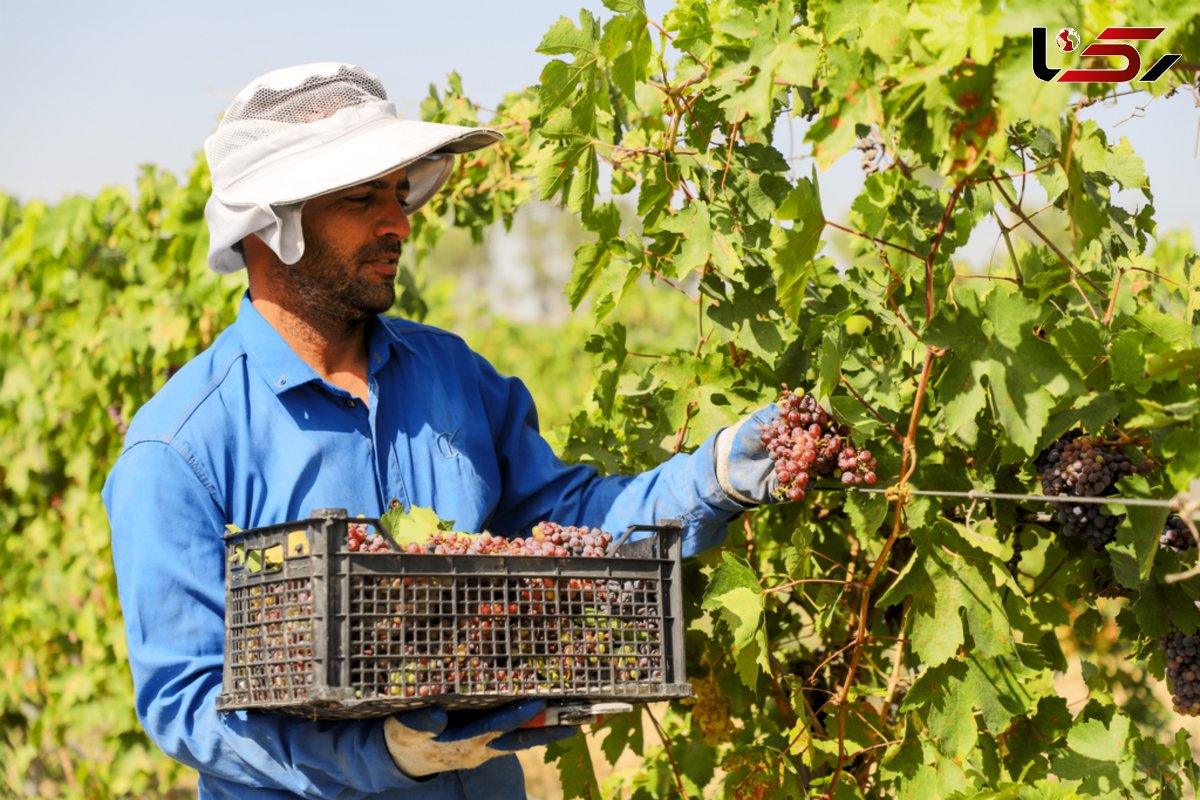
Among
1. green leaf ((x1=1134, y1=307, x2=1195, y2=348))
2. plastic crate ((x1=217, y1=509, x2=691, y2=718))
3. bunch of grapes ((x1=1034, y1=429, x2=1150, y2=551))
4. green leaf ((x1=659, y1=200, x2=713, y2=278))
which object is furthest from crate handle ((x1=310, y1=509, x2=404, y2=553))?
green leaf ((x1=1134, y1=307, x2=1195, y2=348))

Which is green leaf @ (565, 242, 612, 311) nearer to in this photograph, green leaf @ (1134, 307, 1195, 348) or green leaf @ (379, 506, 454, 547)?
green leaf @ (379, 506, 454, 547)

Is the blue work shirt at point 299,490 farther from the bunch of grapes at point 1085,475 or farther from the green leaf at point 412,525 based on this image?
the bunch of grapes at point 1085,475

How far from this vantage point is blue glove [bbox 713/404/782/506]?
108 inches

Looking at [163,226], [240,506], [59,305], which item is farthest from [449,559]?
→ [59,305]

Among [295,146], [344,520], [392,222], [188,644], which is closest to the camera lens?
[344,520]

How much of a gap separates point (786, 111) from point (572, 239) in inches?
2315

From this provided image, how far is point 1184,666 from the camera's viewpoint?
2.66m

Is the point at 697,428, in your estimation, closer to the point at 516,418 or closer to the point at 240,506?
the point at 516,418

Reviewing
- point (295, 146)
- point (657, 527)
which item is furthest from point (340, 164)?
point (657, 527)

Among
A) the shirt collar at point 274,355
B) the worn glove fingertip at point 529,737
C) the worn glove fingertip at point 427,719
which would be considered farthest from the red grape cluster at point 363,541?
the shirt collar at point 274,355

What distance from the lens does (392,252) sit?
3.01 meters

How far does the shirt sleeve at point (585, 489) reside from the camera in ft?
9.40

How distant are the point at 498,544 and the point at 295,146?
0.94 m

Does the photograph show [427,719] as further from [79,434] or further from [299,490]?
[79,434]
